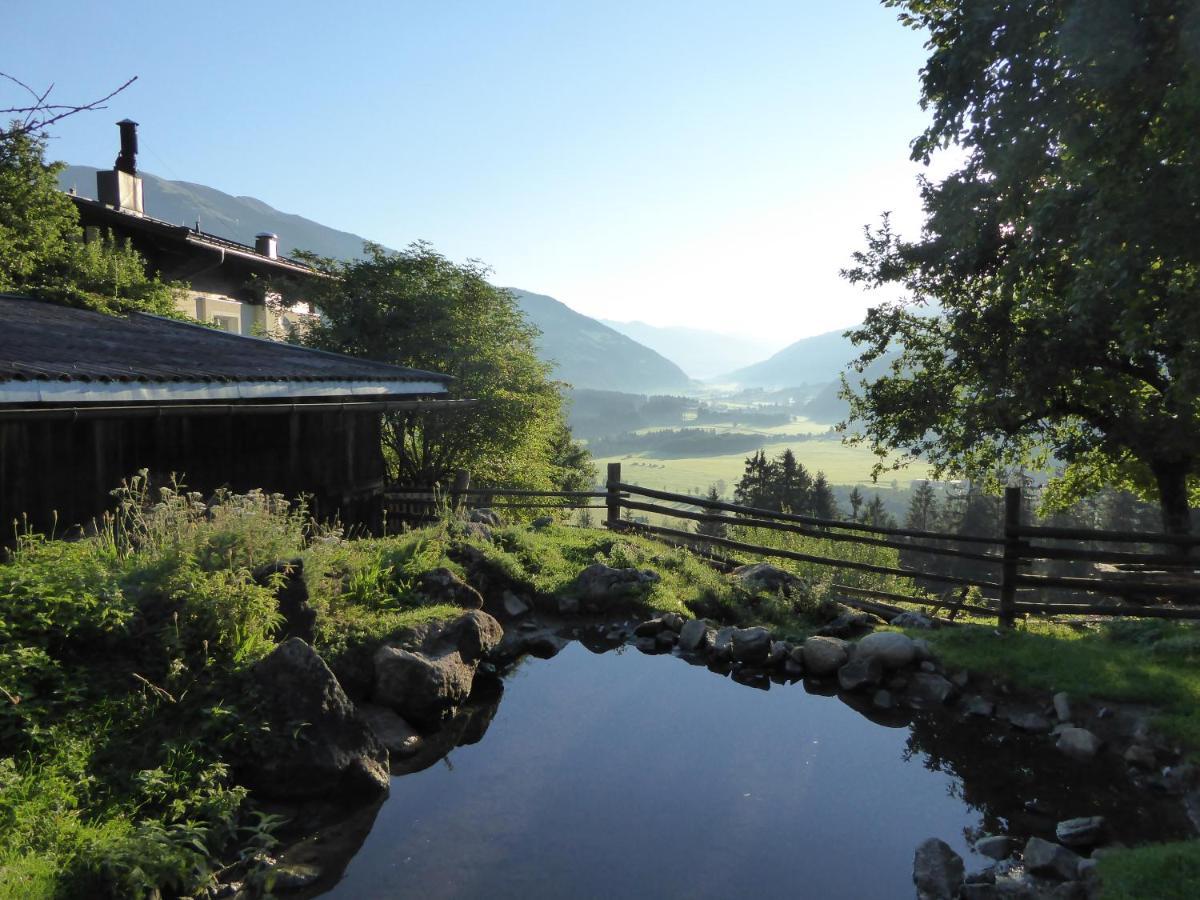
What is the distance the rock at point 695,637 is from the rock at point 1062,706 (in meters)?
3.15

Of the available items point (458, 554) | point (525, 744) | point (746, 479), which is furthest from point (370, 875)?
point (746, 479)

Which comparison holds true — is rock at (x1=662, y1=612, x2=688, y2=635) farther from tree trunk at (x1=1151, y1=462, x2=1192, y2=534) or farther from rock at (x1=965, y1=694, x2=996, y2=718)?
tree trunk at (x1=1151, y1=462, x2=1192, y2=534)

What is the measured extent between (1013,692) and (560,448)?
39758 mm

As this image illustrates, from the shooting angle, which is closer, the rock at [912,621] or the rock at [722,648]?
the rock at [722,648]

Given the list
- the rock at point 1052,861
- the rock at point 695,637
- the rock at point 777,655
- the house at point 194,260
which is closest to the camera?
→ the rock at point 1052,861

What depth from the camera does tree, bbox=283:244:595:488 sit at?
21.9 meters

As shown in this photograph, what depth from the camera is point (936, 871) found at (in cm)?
441

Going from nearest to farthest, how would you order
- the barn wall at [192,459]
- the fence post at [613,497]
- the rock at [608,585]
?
the barn wall at [192,459] → the rock at [608,585] → the fence post at [613,497]

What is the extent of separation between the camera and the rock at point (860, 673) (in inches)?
287

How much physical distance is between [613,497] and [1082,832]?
9.15 metres

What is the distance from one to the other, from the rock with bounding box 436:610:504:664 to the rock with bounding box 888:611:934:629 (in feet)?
16.1

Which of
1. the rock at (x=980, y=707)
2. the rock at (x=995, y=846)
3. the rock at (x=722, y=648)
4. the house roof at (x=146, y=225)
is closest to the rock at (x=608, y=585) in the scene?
the rock at (x=722, y=648)

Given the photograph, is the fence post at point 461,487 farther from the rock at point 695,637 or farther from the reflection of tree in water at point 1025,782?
the reflection of tree in water at point 1025,782

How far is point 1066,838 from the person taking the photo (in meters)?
4.80
